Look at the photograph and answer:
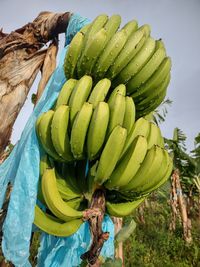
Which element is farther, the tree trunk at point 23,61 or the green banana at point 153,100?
the tree trunk at point 23,61

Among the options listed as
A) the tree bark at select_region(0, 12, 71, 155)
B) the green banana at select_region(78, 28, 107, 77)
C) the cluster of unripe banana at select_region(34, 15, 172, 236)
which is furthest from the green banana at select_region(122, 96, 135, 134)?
the tree bark at select_region(0, 12, 71, 155)

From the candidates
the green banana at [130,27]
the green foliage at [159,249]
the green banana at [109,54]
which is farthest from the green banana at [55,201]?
the green foliage at [159,249]

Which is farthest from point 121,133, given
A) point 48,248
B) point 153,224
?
point 153,224

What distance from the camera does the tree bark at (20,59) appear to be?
158 centimetres

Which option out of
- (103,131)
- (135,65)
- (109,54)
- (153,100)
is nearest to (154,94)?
(153,100)

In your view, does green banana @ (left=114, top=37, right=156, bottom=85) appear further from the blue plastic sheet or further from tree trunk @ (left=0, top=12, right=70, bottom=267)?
tree trunk @ (left=0, top=12, right=70, bottom=267)

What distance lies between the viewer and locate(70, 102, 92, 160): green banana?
1122 mm

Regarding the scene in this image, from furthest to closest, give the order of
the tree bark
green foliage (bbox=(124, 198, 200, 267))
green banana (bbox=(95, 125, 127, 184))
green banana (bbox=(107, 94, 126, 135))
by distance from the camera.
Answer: green foliage (bbox=(124, 198, 200, 267))
the tree bark
green banana (bbox=(107, 94, 126, 135))
green banana (bbox=(95, 125, 127, 184))

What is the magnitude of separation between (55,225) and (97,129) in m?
0.40

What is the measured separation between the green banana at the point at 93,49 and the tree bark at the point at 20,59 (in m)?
0.51

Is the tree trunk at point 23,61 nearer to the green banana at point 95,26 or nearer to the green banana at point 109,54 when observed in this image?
the green banana at point 95,26

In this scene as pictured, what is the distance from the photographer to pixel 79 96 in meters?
1.25

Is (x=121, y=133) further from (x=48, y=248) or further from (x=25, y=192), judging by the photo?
(x=48, y=248)

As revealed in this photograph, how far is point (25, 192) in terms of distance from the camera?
115cm
